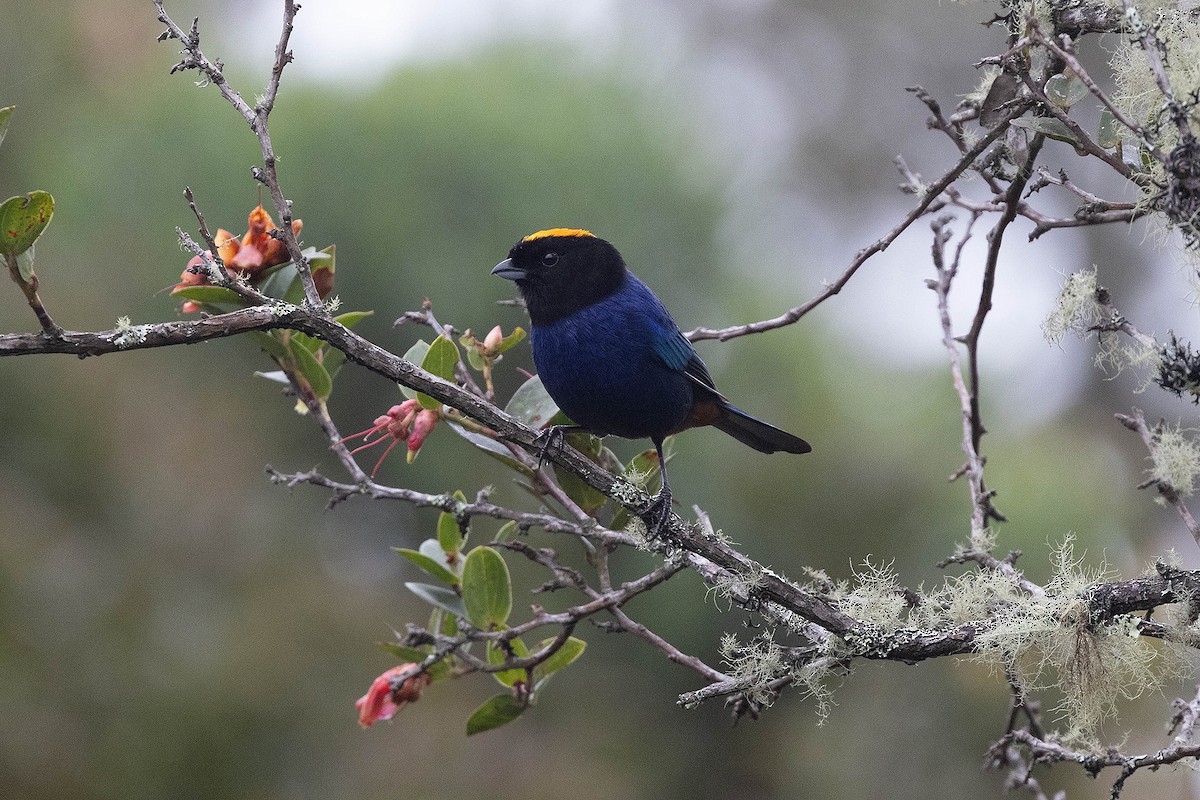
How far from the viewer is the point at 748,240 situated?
9062 mm

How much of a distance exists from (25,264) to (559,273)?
6.17ft

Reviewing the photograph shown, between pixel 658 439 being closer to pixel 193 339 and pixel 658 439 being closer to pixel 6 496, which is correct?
pixel 193 339

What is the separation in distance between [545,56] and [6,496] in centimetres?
519

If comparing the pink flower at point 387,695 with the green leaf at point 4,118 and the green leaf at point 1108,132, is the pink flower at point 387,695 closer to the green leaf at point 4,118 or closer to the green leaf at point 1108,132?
the green leaf at point 4,118

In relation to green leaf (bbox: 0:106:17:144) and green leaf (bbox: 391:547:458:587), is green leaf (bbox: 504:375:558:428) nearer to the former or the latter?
green leaf (bbox: 391:547:458:587)

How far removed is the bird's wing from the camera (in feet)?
11.0

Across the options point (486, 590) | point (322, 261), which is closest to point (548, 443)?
point (486, 590)

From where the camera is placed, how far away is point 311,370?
2.55 metres

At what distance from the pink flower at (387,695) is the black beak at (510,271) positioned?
1391mm

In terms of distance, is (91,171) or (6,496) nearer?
(6,496)

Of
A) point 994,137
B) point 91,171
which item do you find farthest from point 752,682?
point 91,171

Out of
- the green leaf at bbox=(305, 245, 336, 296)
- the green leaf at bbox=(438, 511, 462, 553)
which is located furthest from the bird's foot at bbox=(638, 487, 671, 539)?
the green leaf at bbox=(305, 245, 336, 296)

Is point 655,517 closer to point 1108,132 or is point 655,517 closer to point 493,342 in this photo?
point 493,342

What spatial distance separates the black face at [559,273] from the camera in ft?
11.1
